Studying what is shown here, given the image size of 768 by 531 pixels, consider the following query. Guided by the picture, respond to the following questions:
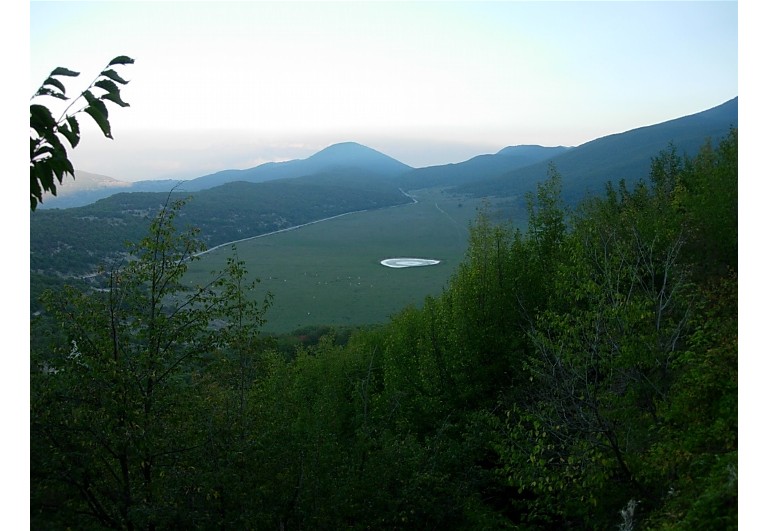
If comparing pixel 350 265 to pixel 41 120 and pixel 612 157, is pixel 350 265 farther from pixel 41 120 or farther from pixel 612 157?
pixel 612 157

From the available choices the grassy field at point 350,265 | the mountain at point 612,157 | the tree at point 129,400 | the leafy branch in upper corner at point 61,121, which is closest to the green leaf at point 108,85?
the leafy branch in upper corner at point 61,121

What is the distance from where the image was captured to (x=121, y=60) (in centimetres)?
210

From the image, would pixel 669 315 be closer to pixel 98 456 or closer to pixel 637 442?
pixel 637 442

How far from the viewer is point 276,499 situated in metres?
5.69

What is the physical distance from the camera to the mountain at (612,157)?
4743 inches

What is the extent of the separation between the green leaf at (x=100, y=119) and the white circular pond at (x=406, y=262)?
268 ft

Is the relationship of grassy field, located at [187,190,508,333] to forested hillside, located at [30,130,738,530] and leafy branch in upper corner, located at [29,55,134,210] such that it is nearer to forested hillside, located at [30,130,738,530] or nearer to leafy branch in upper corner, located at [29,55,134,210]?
forested hillside, located at [30,130,738,530]

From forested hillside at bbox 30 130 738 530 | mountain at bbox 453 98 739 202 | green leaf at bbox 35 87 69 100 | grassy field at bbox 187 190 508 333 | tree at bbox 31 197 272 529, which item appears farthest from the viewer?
mountain at bbox 453 98 739 202

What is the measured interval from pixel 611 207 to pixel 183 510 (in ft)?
68.8

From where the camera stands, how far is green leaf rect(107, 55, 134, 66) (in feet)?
6.89

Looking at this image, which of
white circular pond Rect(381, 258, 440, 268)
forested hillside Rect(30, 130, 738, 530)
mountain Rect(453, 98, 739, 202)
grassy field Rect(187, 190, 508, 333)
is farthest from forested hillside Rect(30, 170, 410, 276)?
mountain Rect(453, 98, 739, 202)

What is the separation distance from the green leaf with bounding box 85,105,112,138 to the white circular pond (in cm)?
8168

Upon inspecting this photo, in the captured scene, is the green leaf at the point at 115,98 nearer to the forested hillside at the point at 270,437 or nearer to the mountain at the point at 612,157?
the forested hillside at the point at 270,437
